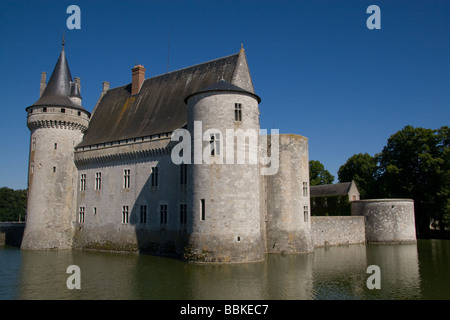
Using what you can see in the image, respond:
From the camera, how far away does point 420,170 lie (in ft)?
121

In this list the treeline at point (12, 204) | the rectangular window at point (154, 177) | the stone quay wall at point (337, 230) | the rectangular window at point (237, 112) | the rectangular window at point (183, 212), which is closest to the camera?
the rectangular window at point (237, 112)

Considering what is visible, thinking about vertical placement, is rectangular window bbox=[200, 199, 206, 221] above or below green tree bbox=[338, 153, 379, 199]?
below

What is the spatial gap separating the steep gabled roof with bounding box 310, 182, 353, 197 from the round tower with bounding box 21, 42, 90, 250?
2335cm

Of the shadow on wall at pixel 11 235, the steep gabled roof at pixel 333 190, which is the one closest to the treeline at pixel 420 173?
the steep gabled roof at pixel 333 190

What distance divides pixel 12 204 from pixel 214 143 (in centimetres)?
5495

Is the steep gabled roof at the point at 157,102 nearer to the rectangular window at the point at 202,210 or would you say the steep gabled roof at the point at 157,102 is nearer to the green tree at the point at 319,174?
the rectangular window at the point at 202,210

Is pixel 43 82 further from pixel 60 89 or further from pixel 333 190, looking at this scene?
pixel 333 190

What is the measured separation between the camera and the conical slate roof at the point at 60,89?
1073 inches

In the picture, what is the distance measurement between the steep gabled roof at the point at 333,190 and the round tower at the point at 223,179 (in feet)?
65.1

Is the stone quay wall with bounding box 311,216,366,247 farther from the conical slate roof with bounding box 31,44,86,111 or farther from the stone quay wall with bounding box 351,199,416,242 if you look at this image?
the conical slate roof with bounding box 31,44,86,111

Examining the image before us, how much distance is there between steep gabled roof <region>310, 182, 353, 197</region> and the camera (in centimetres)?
3759

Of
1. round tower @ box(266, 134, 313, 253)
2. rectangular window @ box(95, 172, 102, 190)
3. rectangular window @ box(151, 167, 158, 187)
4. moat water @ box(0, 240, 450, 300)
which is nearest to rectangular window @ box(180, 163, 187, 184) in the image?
rectangular window @ box(151, 167, 158, 187)
